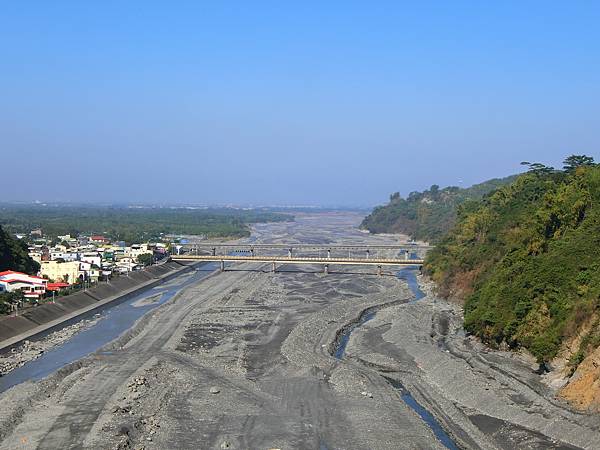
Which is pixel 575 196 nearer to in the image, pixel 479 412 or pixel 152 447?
pixel 479 412

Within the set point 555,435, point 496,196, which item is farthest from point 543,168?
point 555,435

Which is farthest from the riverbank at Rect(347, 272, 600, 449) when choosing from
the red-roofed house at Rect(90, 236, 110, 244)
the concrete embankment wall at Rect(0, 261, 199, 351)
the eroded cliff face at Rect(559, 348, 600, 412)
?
the red-roofed house at Rect(90, 236, 110, 244)

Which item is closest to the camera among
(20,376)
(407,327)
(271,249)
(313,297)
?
(20,376)

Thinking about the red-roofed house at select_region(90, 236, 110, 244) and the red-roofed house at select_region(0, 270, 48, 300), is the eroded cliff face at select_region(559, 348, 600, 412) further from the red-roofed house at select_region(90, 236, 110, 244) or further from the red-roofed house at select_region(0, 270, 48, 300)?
the red-roofed house at select_region(90, 236, 110, 244)

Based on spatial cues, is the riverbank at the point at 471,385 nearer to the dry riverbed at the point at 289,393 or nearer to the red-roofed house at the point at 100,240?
the dry riverbed at the point at 289,393

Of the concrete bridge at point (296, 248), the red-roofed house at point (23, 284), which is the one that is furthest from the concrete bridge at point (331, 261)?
the red-roofed house at point (23, 284)

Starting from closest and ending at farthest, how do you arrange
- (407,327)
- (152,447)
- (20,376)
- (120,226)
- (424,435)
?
(152,447) < (424,435) < (20,376) < (407,327) < (120,226)

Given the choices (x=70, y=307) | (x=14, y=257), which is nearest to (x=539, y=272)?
(x=70, y=307)
